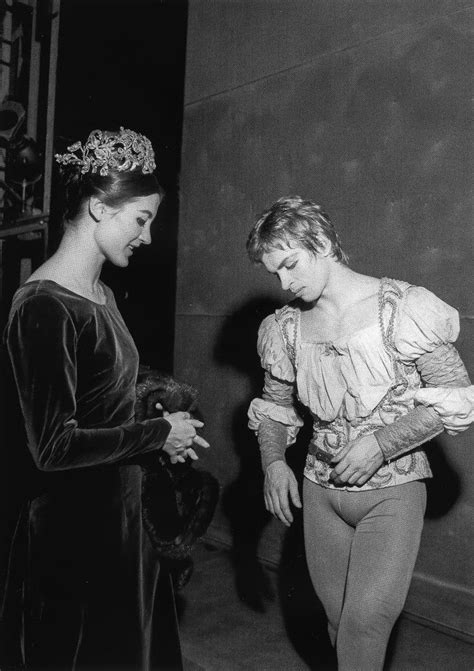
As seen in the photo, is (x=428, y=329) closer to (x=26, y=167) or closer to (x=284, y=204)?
(x=284, y=204)

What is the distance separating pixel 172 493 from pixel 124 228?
84 centimetres

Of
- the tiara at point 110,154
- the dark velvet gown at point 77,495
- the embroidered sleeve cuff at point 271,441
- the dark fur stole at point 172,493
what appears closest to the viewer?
the dark velvet gown at point 77,495

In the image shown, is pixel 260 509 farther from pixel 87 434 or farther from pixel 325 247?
pixel 87 434

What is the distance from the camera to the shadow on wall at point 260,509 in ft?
9.58

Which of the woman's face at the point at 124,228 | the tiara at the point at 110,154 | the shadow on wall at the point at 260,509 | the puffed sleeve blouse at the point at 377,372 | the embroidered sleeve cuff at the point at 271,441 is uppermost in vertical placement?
the tiara at the point at 110,154

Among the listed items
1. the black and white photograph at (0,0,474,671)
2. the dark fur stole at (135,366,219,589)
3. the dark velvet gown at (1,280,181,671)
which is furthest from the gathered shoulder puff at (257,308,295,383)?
the dark velvet gown at (1,280,181,671)

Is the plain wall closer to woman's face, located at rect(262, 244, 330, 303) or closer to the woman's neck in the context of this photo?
woman's face, located at rect(262, 244, 330, 303)

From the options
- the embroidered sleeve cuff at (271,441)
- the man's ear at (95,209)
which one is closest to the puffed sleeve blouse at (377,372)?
the embroidered sleeve cuff at (271,441)

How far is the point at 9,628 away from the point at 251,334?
2.60m

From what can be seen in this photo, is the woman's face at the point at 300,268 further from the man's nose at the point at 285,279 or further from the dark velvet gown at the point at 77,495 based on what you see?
the dark velvet gown at the point at 77,495

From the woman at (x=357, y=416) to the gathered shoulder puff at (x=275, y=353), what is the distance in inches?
1.0

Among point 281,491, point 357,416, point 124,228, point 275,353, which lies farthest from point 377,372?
point 124,228

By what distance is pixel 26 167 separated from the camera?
4512 mm

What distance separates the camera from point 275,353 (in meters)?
2.01
